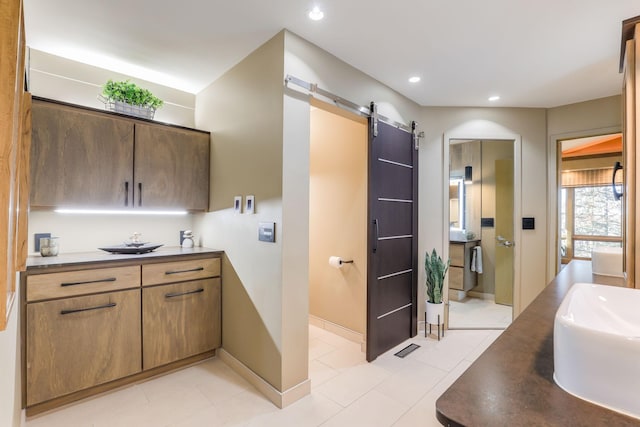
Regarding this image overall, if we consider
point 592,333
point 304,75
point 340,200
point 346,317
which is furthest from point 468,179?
point 592,333

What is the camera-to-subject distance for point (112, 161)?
2451 millimetres

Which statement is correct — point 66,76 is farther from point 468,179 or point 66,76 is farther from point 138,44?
point 468,179

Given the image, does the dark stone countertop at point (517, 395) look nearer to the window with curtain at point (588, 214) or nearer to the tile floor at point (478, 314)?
the tile floor at point (478, 314)

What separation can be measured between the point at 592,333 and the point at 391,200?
2.38 m

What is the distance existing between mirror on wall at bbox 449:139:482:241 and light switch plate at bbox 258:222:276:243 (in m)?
2.55

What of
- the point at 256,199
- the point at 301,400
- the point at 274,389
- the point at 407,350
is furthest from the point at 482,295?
the point at 256,199

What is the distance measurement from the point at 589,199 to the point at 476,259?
3.23 m

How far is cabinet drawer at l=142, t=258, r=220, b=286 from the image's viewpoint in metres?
2.33

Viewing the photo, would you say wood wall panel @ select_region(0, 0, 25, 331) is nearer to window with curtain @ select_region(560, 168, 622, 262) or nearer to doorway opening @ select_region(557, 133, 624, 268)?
doorway opening @ select_region(557, 133, 624, 268)

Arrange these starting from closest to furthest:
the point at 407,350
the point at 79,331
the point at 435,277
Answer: the point at 79,331, the point at 407,350, the point at 435,277

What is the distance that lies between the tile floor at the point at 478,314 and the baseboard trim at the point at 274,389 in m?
2.14

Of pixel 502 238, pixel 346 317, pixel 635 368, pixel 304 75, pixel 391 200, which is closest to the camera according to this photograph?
pixel 635 368

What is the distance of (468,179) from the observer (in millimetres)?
3881

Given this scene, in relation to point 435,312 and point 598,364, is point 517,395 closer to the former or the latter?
point 598,364
